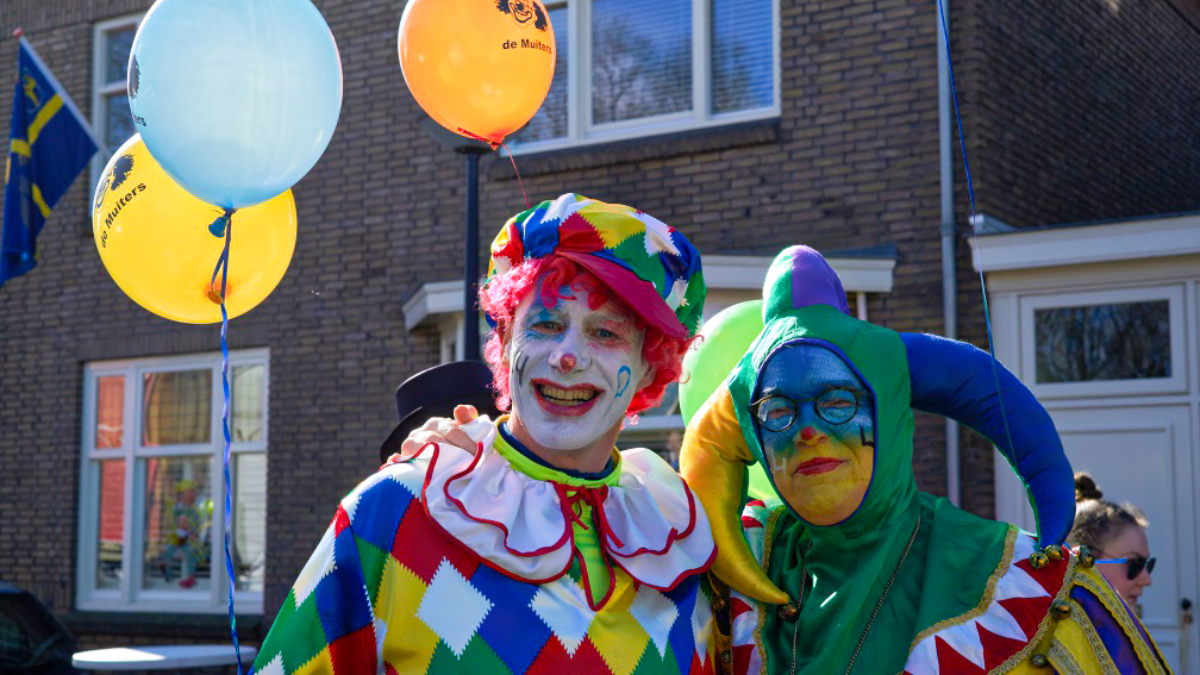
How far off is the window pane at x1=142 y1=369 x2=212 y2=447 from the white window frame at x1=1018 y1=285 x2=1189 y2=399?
6086mm

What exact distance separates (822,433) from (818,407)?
5 cm

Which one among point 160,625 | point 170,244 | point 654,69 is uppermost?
point 654,69

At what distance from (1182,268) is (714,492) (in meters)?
4.98

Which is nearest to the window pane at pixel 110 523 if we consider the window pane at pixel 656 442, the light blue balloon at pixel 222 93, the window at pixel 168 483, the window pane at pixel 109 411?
the window at pixel 168 483

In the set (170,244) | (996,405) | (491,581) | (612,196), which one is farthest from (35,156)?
(996,405)

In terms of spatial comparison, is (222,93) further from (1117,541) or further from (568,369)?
(1117,541)

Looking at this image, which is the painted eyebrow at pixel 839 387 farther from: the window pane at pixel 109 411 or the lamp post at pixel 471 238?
the window pane at pixel 109 411

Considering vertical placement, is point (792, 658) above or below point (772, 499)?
below

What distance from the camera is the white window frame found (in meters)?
6.77

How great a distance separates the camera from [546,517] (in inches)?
93.7

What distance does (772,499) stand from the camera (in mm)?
2777

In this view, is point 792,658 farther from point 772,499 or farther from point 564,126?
point 564,126

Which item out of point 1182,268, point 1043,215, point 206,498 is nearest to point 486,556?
point 1182,268

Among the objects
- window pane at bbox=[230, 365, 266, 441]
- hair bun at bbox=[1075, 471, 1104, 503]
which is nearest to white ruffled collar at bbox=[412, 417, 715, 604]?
hair bun at bbox=[1075, 471, 1104, 503]
